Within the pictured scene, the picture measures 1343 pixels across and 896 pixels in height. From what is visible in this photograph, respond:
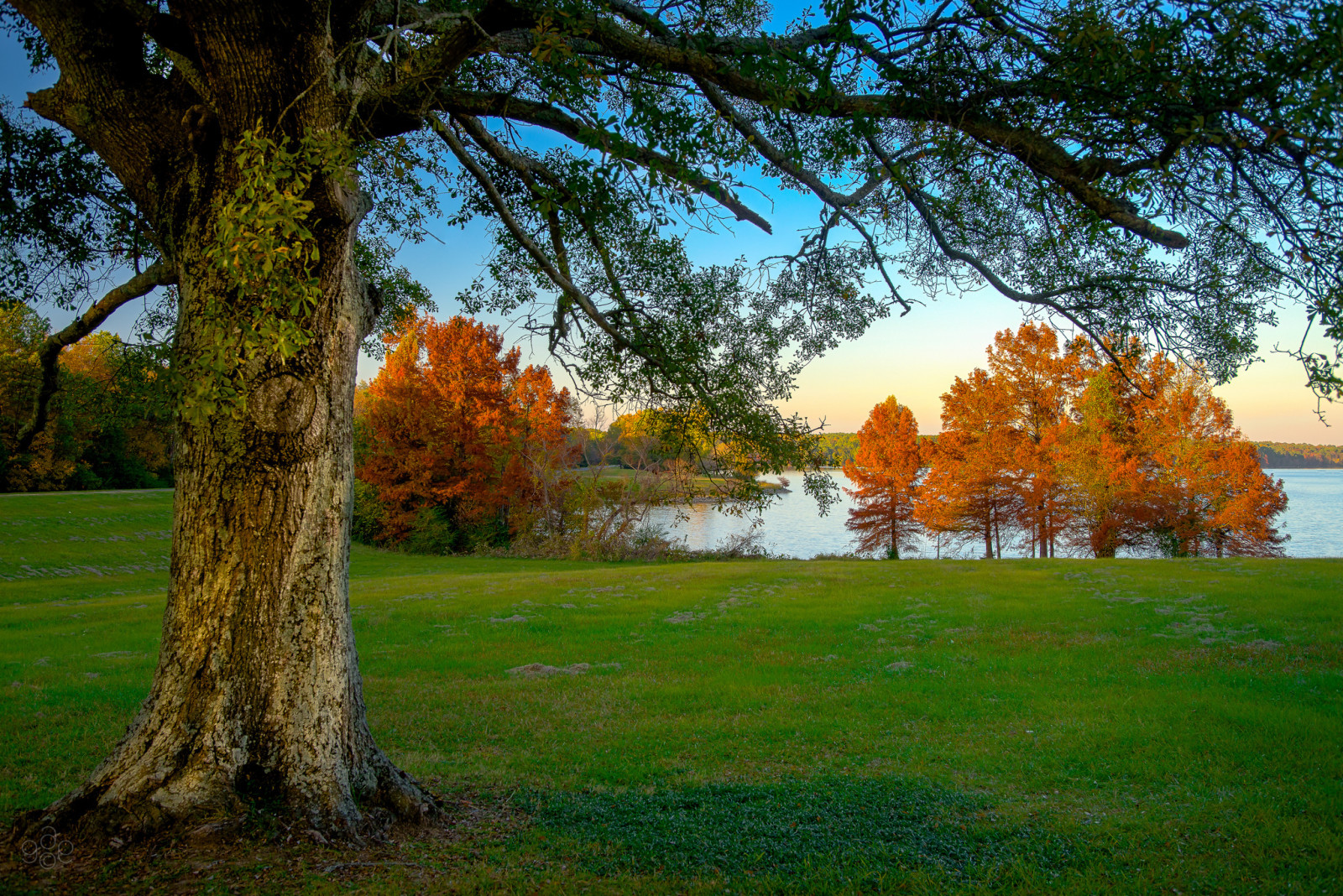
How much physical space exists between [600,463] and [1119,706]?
20874mm

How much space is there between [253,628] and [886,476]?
36010mm

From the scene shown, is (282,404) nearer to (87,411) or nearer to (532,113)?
(87,411)

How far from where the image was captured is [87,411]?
4801mm

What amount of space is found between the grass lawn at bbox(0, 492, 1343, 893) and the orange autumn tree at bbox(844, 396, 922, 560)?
71.2 feet

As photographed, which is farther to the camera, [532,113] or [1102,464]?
[1102,464]

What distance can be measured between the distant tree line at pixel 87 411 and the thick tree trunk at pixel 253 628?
446 mm

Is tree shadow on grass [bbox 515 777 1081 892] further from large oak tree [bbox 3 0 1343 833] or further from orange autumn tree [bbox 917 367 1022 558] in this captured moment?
orange autumn tree [bbox 917 367 1022 558]

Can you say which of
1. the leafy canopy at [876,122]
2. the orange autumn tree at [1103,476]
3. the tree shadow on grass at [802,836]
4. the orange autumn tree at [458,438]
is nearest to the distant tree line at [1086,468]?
the orange autumn tree at [1103,476]

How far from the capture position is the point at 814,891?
3.51 m

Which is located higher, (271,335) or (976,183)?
(976,183)

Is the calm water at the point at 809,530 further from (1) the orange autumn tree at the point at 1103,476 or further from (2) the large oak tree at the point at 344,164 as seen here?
(2) the large oak tree at the point at 344,164

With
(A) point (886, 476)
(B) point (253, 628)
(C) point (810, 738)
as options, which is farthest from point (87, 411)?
(A) point (886, 476)

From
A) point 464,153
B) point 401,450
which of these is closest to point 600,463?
point 401,450

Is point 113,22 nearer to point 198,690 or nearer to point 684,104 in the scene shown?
point 684,104
